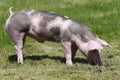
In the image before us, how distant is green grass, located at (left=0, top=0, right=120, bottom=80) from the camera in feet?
24.8

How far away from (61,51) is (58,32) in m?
1.92

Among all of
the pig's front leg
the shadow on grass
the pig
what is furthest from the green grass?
the pig

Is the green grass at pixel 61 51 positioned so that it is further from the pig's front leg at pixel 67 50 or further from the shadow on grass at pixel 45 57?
the pig's front leg at pixel 67 50

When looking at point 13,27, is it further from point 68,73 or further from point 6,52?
point 68,73

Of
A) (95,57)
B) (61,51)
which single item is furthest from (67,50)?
(61,51)

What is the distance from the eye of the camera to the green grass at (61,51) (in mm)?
7570

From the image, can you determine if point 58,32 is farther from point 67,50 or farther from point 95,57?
point 95,57

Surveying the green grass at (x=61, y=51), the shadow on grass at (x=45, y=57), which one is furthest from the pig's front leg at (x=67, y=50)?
the shadow on grass at (x=45, y=57)

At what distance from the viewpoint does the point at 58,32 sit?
31.6ft

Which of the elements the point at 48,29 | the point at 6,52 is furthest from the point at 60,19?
the point at 6,52

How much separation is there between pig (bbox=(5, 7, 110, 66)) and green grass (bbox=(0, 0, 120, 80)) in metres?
0.28

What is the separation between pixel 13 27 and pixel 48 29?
81 centimetres

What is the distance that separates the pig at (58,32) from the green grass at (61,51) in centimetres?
28

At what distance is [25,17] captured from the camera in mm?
9914
